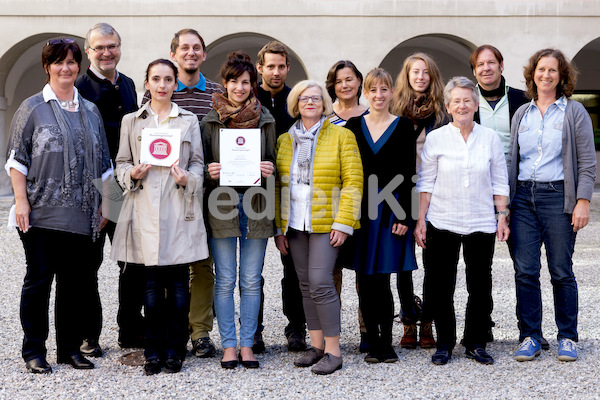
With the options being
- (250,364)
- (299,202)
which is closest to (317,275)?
(299,202)

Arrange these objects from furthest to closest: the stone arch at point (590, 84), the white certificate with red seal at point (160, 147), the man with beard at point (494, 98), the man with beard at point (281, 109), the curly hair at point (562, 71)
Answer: the stone arch at point (590, 84), the man with beard at point (281, 109), the man with beard at point (494, 98), the curly hair at point (562, 71), the white certificate with red seal at point (160, 147)

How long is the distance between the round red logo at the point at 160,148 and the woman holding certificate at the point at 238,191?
286 mm

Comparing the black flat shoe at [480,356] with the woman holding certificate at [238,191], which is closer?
the woman holding certificate at [238,191]

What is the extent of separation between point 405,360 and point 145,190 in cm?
207

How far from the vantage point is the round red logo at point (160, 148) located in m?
3.95

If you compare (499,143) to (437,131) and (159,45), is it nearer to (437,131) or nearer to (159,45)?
(437,131)

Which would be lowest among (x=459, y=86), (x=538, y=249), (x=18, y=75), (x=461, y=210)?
(x=538, y=249)

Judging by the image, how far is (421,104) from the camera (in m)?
4.57

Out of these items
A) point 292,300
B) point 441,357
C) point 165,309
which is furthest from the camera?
point 292,300

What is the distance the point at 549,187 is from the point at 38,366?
3514mm

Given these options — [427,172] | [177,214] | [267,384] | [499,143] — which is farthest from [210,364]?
[499,143]

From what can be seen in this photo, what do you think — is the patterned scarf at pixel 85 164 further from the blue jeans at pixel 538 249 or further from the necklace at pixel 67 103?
the blue jeans at pixel 538 249

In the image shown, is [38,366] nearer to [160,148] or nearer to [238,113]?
[160,148]

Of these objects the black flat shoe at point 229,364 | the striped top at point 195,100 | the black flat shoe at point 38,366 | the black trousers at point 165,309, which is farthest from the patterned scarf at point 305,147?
the black flat shoe at point 38,366
